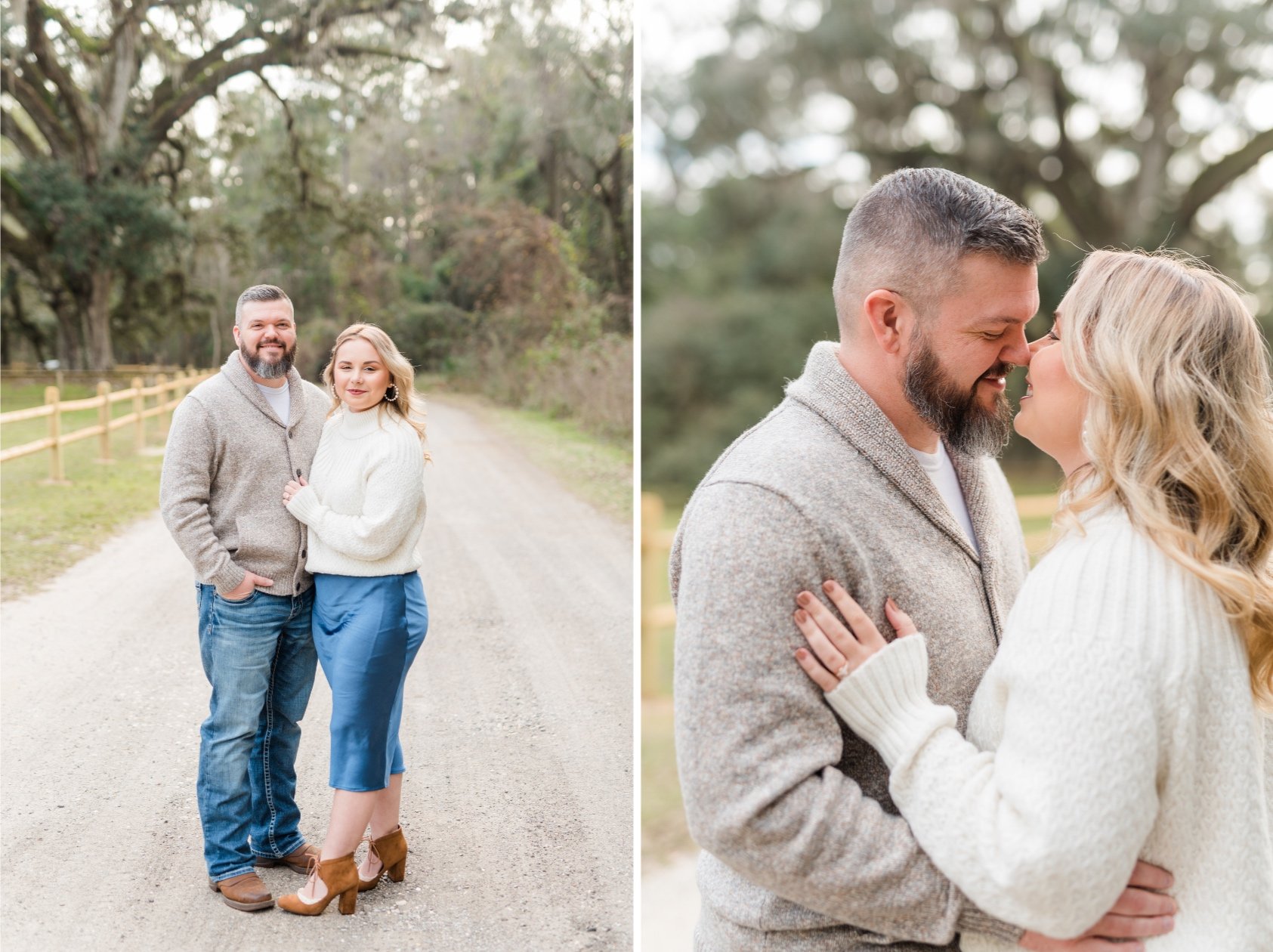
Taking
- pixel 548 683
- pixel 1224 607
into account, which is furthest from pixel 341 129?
pixel 1224 607

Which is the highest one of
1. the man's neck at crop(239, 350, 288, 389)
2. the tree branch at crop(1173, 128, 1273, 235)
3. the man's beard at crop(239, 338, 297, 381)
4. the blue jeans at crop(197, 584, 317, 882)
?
the tree branch at crop(1173, 128, 1273, 235)

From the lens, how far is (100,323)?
3.07 m

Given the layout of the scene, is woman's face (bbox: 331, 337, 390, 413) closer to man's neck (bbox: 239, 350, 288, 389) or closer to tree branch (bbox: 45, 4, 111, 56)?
man's neck (bbox: 239, 350, 288, 389)

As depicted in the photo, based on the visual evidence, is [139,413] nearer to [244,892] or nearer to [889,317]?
[244,892]

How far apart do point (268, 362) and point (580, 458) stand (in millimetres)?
1448

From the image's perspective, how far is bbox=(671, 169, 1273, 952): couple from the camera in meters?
1.19

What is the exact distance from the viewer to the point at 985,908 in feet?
4.07

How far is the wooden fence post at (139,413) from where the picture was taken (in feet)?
9.16

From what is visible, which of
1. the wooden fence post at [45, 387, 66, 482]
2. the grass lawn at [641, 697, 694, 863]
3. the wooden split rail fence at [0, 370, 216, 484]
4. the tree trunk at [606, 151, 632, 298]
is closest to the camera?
the wooden split rail fence at [0, 370, 216, 484]

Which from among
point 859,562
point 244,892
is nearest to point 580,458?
point 244,892

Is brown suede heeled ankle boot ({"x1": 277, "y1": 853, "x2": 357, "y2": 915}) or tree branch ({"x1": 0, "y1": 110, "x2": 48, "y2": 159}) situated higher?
tree branch ({"x1": 0, "y1": 110, "x2": 48, "y2": 159})

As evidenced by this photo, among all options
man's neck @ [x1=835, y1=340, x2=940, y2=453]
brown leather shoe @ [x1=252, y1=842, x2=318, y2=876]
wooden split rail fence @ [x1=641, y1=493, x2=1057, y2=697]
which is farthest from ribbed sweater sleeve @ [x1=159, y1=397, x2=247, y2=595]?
wooden split rail fence @ [x1=641, y1=493, x2=1057, y2=697]

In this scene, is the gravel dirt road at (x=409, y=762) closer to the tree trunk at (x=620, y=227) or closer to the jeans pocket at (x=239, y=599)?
the jeans pocket at (x=239, y=599)

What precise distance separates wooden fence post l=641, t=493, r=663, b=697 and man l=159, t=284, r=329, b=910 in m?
2.64
